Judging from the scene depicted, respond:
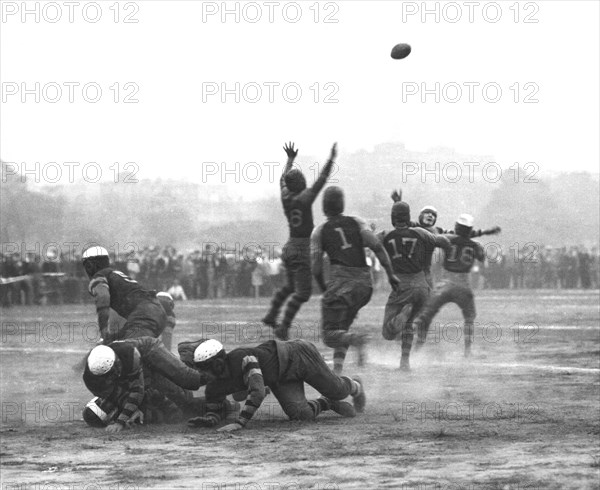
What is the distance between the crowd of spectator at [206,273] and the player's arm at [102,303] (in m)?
17.7

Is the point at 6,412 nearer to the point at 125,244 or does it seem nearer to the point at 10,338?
the point at 10,338

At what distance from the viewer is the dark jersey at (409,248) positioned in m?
14.8

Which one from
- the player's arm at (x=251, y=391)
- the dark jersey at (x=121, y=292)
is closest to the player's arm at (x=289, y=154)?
the player's arm at (x=251, y=391)

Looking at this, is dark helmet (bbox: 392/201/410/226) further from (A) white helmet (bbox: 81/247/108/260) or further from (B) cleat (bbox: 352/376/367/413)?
(A) white helmet (bbox: 81/247/108/260)

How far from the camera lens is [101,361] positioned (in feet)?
37.9

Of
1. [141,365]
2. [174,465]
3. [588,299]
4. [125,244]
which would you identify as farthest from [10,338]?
[125,244]

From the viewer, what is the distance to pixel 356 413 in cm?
1262

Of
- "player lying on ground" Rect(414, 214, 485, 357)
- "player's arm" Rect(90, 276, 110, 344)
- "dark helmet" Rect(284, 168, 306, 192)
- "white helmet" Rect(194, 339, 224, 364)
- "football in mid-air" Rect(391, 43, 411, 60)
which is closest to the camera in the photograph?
"white helmet" Rect(194, 339, 224, 364)

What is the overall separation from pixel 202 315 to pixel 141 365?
18.0 metres

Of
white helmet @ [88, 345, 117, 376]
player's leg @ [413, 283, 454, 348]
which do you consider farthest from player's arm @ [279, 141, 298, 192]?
player's leg @ [413, 283, 454, 348]

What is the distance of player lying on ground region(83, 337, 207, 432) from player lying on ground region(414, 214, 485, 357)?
448 cm

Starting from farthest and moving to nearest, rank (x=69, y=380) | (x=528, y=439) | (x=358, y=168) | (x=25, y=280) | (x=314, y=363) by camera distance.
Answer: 1. (x=358, y=168)
2. (x=25, y=280)
3. (x=69, y=380)
4. (x=314, y=363)
5. (x=528, y=439)

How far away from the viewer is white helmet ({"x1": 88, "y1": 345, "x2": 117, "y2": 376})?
11.5m

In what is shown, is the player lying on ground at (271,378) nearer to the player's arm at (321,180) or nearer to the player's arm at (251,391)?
the player's arm at (251,391)
